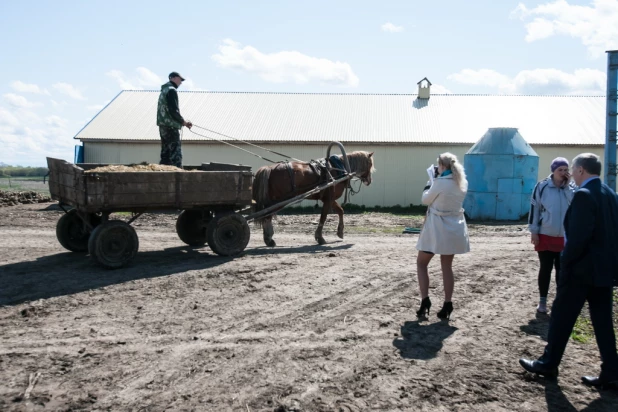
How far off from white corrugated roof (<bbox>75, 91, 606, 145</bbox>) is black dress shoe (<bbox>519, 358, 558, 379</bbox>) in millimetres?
17864

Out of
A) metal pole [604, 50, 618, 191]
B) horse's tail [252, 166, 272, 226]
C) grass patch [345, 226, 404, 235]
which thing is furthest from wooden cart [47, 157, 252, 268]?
metal pole [604, 50, 618, 191]

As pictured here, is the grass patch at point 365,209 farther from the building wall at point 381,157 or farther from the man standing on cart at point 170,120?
the man standing on cart at point 170,120

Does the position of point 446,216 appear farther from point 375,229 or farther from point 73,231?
point 375,229

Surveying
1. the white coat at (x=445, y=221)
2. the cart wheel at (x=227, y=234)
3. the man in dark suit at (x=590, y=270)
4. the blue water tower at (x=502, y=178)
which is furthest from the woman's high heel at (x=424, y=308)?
the blue water tower at (x=502, y=178)

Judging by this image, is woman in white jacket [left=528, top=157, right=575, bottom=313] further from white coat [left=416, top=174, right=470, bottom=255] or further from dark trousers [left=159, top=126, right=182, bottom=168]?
dark trousers [left=159, top=126, right=182, bottom=168]

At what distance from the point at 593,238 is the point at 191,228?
748 cm

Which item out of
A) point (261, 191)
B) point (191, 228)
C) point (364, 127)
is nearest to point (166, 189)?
point (191, 228)

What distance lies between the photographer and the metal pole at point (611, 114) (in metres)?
7.62

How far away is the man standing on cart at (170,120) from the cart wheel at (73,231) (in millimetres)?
1715

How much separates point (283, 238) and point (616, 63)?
7.19 m

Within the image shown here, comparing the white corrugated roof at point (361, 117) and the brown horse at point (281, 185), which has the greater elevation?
the white corrugated roof at point (361, 117)

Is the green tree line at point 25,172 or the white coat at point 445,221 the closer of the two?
the white coat at point 445,221

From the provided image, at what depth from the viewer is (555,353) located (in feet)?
15.4

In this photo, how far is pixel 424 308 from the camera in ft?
20.6
